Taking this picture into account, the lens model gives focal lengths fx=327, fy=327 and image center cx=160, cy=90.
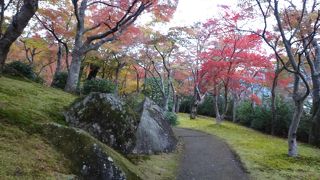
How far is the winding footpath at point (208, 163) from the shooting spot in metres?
9.02

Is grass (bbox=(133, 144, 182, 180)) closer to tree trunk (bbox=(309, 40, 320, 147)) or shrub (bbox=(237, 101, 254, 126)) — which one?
tree trunk (bbox=(309, 40, 320, 147))

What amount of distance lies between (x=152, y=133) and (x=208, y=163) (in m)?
2.09

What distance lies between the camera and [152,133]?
11031 millimetres

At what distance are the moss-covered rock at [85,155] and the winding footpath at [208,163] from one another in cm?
330

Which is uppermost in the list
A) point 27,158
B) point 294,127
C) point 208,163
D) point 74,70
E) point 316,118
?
point 74,70

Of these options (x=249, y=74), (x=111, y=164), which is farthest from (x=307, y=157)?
(x=249, y=74)

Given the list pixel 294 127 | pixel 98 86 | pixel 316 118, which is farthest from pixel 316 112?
pixel 98 86

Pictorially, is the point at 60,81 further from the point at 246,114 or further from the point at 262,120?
the point at 246,114

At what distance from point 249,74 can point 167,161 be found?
724 inches

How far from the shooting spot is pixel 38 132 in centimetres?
590

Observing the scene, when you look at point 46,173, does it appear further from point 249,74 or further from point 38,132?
point 249,74

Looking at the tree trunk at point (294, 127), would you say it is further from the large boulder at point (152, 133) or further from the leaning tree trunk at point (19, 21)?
the leaning tree trunk at point (19, 21)

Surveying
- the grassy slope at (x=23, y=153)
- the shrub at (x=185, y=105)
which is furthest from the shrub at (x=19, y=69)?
the shrub at (x=185, y=105)

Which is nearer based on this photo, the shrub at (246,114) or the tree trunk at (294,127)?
the tree trunk at (294,127)
